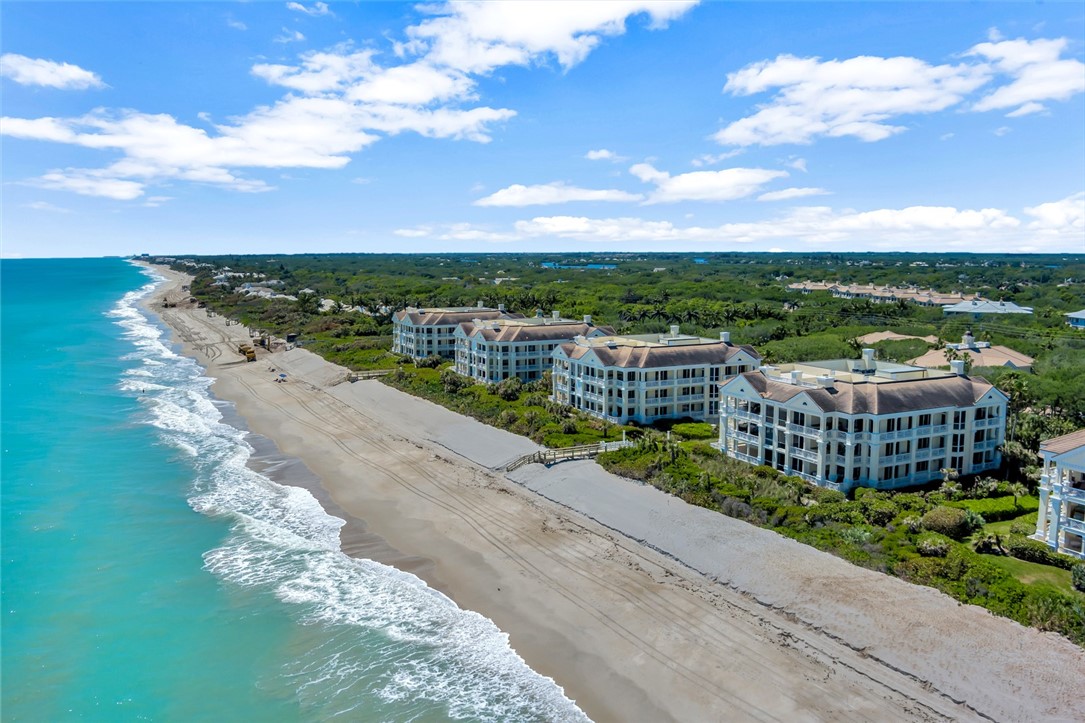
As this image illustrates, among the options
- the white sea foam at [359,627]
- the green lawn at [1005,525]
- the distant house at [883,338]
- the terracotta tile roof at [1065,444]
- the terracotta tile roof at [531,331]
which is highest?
the terracotta tile roof at [531,331]

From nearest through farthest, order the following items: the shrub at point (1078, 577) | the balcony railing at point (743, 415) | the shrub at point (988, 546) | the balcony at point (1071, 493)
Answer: the shrub at point (1078, 577) < the balcony at point (1071, 493) < the shrub at point (988, 546) < the balcony railing at point (743, 415)

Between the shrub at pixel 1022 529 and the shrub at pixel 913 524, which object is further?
the shrub at pixel 913 524

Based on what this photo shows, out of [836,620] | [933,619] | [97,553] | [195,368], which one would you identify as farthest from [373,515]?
[195,368]

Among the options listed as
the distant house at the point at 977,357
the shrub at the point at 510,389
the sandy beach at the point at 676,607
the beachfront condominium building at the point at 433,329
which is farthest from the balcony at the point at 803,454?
the beachfront condominium building at the point at 433,329

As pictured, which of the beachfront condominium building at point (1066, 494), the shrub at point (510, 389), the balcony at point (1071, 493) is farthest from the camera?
the shrub at point (510, 389)

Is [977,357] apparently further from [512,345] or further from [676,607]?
[676,607]

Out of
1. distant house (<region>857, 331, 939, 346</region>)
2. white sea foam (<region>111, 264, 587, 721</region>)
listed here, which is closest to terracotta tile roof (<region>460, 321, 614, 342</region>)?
white sea foam (<region>111, 264, 587, 721</region>)

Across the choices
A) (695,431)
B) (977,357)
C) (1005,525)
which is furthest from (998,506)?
(977,357)

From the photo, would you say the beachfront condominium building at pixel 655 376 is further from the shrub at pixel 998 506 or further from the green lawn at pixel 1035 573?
the green lawn at pixel 1035 573
